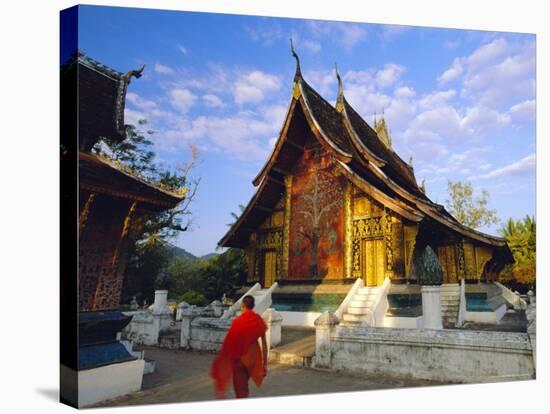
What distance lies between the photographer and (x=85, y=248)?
6371mm

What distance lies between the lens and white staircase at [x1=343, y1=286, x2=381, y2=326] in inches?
367

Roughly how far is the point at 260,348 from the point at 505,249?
675 centimetres

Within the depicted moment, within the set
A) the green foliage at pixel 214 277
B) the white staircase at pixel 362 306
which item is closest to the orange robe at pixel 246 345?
the white staircase at pixel 362 306

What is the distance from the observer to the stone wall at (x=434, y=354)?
677 centimetres

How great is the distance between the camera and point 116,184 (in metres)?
6.61

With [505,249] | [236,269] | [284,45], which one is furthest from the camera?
[236,269]

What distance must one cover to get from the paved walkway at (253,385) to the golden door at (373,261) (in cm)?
344

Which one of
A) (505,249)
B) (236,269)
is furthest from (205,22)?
(236,269)

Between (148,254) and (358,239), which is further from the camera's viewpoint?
(358,239)

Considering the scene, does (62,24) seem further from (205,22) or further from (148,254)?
(148,254)

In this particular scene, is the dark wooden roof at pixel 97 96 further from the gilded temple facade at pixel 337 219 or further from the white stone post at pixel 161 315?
the gilded temple facade at pixel 337 219

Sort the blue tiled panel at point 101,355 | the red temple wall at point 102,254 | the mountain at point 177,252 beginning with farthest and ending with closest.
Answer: the mountain at point 177,252 < the red temple wall at point 102,254 < the blue tiled panel at point 101,355

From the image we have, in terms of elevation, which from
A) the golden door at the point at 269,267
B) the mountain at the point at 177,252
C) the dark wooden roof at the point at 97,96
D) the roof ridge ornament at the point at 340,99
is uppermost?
the roof ridge ornament at the point at 340,99

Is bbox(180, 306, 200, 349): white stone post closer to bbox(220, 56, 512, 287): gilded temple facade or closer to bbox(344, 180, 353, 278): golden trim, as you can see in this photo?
bbox(220, 56, 512, 287): gilded temple facade
